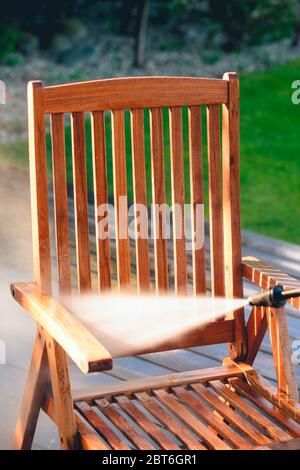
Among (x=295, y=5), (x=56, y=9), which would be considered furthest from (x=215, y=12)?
(x=56, y=9)

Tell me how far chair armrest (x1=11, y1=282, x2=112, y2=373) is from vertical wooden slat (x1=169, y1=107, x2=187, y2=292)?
0.42 metres

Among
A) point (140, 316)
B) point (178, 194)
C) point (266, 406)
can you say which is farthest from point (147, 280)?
point (266, 406)

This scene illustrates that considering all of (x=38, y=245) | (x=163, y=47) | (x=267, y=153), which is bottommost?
(x=38, y=245)

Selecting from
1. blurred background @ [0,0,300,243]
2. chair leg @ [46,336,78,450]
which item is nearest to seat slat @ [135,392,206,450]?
chair leg @ [46,336,78,450]

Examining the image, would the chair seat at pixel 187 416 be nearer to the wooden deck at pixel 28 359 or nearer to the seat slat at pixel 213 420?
the seat slat at pixel 213 420

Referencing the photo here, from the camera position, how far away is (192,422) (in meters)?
2.38

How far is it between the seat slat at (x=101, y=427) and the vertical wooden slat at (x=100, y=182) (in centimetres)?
32

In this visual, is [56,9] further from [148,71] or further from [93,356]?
[93,356]

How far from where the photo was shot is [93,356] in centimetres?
200

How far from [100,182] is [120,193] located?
65mm

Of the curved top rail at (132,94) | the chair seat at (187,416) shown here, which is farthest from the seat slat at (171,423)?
the curved top rail at (132,94)

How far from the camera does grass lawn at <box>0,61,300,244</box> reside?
5.82 meters

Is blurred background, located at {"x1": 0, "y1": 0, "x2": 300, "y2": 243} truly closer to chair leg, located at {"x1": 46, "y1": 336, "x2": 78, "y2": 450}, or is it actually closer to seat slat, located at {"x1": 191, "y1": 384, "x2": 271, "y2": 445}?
seat slat, located at {"x1": 191, "y1": 384, "x2": 271, "y2": 445}

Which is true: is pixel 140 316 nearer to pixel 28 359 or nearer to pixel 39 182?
pixel 39 182
